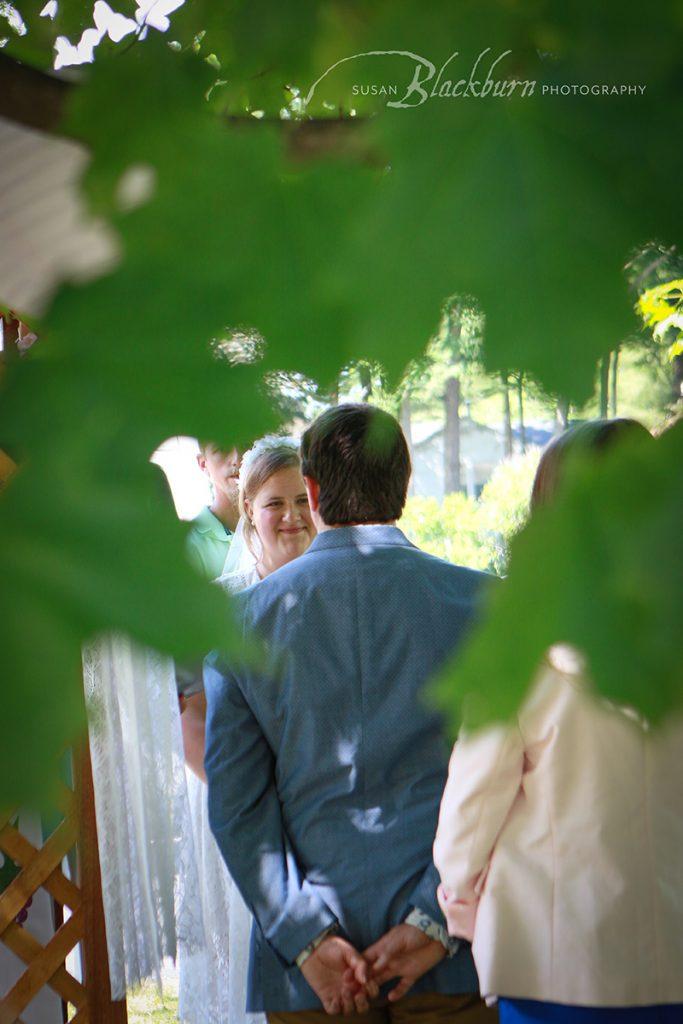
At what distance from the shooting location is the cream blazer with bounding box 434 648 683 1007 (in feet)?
4.84

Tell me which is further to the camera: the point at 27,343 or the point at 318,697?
the point at 318,697

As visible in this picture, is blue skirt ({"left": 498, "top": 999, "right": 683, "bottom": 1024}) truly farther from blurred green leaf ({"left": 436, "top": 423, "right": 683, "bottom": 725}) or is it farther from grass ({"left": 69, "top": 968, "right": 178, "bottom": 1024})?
grass ({"left": 69, "top": 968, "right": 178, "bottom": 1024})

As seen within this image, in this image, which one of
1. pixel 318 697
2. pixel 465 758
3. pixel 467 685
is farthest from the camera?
pixel 318 697

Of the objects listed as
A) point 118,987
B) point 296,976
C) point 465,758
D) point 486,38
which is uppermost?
point 486,38

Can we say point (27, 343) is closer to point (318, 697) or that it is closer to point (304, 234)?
point (304, 234)

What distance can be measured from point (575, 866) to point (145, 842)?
1182 millimetres

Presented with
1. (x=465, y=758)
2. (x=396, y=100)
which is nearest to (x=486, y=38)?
(x=396, y=100)

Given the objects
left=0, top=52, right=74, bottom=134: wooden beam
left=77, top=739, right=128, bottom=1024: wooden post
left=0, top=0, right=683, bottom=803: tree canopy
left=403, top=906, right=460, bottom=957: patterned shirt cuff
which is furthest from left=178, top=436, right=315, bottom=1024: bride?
left=0, top=0, right=683, bottom=803: tree canopy

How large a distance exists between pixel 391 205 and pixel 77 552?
0.15m

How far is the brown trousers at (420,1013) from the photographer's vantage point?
1781 millimetres

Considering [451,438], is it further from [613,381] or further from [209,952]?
[209,952]

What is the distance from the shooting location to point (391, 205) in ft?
1.20

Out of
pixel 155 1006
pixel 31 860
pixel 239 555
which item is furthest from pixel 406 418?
pixel 155 1006

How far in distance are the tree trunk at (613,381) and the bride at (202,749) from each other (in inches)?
68.6
